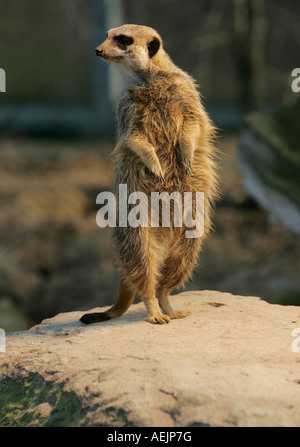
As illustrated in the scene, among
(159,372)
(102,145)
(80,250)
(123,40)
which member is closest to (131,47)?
(123,40)

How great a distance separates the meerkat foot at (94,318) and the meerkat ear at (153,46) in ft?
3.83

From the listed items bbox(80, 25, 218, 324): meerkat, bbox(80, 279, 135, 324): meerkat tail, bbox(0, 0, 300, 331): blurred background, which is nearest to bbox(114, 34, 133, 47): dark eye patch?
bbox(80, 25, 218, 324): meerkat

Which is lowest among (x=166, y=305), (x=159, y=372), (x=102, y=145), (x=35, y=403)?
(x=35, y=403)

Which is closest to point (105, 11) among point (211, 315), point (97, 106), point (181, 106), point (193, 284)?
point (97, 106)

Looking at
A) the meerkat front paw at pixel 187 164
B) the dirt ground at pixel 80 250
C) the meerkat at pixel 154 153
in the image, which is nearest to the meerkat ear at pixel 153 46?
the meerkat at pixel 154 153

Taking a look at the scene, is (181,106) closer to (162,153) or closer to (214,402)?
(162,153)

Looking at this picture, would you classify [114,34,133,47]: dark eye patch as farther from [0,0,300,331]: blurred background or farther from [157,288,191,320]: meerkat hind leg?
[157,288,191,320]: meerkat hind leg

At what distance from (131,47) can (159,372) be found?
1.42 m

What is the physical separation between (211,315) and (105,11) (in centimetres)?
490

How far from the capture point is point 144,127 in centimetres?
292

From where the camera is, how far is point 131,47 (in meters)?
2.88

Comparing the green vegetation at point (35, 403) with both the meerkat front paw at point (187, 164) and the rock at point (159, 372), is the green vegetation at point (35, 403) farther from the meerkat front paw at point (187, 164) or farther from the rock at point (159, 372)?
the meerkat front paw at point (187, 164)

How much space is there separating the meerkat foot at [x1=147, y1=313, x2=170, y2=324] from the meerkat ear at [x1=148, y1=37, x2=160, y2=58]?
1.13 m

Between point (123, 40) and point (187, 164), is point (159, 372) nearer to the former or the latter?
point (187, 164)
